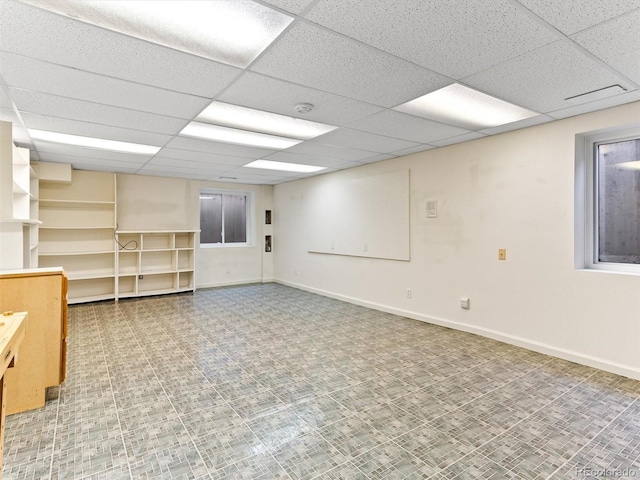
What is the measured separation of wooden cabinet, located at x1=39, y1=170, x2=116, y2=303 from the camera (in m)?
5.84

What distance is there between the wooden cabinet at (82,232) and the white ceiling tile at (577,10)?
674 centimetres

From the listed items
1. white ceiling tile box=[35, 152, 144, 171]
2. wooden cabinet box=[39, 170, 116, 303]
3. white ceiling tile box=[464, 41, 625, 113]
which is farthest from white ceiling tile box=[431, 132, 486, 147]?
wooden cabinet box=[39, 170, 116, 303]

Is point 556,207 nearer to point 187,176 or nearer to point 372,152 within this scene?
point 372,152

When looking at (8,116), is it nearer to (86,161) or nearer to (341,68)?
(86,161)

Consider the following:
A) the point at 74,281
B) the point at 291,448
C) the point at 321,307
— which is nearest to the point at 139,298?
the point at 74,281

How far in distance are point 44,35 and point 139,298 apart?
17.9 ft

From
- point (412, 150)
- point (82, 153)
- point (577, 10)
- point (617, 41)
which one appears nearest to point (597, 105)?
point (617, 41)

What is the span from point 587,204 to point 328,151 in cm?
304

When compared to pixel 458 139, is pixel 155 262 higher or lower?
lower

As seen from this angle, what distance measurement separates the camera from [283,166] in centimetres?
591

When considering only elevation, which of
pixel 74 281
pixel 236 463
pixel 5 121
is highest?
pixel 5 121

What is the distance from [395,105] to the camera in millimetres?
2990

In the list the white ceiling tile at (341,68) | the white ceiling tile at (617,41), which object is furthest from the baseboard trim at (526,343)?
the white ceiling tile at (341,68)

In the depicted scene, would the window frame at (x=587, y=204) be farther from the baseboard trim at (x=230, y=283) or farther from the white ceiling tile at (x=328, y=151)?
the baseboard trim at (x=230, y=283)
